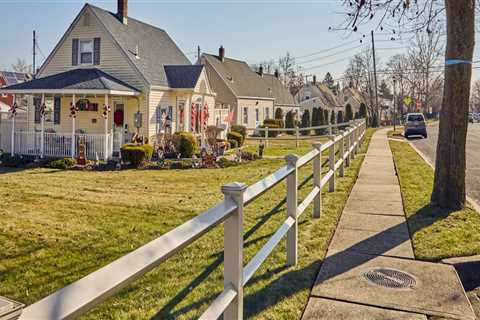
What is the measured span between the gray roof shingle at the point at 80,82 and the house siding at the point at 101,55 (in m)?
0.43

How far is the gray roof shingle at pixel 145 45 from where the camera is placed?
21.7 metres

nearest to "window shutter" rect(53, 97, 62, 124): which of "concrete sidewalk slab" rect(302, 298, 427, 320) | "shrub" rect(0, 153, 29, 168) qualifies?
"shrub" rect(0, 153, 29, 168)

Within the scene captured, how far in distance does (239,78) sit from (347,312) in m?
37.7

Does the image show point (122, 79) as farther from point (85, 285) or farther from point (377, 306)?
point (85, 285)

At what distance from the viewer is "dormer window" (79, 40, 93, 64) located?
22.0 metres

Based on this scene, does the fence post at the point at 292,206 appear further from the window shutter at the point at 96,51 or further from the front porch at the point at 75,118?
the window shutter at the point at 96,51

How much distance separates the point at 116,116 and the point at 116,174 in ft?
25.2

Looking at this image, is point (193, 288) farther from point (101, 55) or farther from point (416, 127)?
point (416, 127)

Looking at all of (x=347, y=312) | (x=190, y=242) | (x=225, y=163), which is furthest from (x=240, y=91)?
(x=190, y=242)

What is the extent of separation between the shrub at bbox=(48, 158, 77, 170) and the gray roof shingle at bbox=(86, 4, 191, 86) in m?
6.24

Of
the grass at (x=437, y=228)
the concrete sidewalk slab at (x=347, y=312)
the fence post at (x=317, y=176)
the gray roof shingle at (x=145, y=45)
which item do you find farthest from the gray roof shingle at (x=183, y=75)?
the concrete sidewalk slab at (x=347, y=312)

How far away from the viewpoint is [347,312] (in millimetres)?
3662

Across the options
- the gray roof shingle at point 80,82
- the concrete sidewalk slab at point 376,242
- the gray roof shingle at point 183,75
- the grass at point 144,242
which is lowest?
the grass at point 144,242

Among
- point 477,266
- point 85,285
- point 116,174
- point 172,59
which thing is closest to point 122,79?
point 172,59
